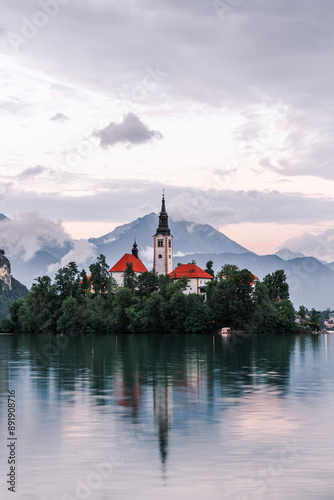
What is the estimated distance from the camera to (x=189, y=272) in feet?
630

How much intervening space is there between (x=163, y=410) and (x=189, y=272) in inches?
6280

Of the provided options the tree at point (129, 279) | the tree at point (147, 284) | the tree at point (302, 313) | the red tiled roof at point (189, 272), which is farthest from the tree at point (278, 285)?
the tree at point (129, 279)

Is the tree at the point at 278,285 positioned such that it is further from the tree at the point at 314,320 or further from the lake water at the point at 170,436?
the lake water at the point at 170,436

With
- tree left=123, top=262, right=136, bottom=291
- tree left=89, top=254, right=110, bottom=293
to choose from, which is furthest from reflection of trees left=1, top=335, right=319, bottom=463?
tree left=89, top=254, right=110, bottom=293

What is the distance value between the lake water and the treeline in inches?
3835

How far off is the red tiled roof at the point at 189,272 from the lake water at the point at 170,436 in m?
139

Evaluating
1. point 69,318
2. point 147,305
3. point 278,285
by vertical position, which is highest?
point 278,285

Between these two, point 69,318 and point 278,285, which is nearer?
point 69,318

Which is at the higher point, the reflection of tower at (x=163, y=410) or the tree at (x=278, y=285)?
the tree at (x=278, y=285)

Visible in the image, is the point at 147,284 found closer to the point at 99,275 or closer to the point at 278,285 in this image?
the point at 99,275

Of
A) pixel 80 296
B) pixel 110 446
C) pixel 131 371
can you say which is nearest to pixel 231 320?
pixel 80 296

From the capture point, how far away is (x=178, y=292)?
155 m

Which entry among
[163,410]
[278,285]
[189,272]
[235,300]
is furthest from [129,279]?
[163,410]

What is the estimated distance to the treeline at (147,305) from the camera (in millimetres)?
148625
